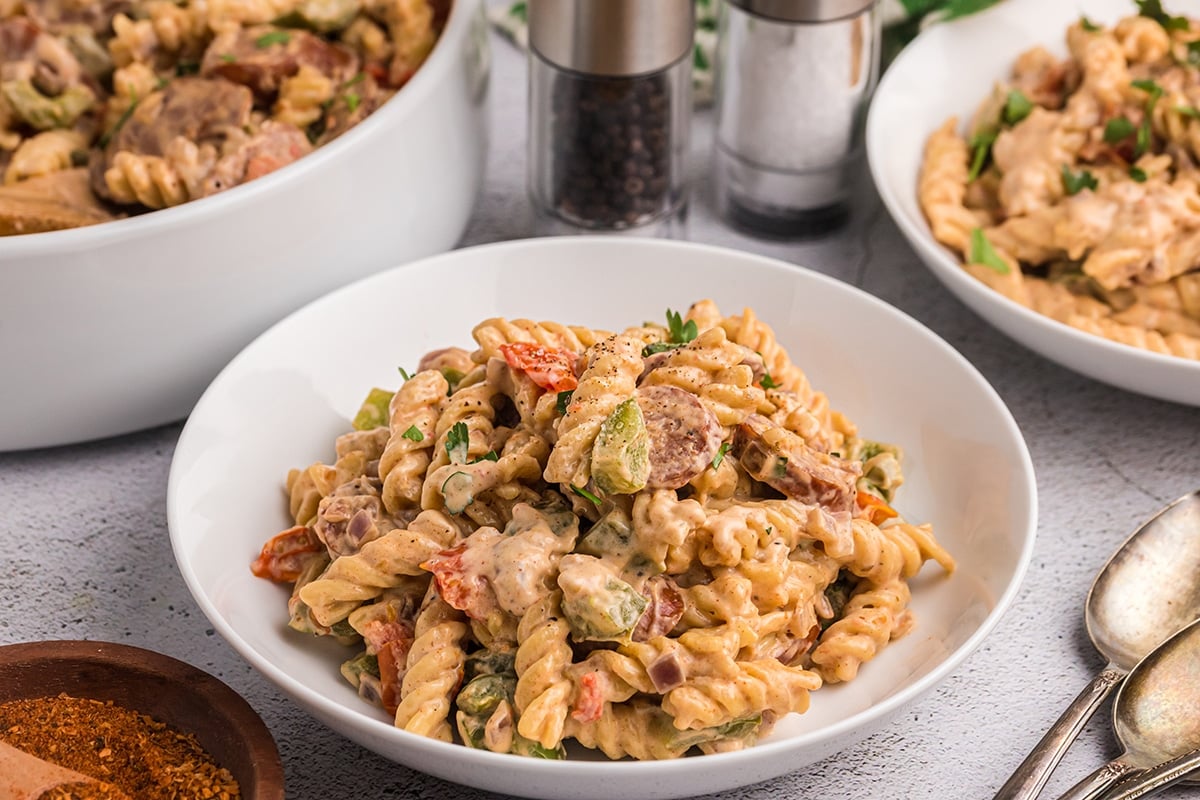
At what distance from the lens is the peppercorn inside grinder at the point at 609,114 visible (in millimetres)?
2967

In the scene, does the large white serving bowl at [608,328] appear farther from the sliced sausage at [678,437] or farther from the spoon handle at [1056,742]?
the sliced sausage at [678,437]

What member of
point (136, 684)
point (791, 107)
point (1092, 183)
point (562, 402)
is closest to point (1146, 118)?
point (1092, 183)

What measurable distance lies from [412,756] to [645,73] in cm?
166

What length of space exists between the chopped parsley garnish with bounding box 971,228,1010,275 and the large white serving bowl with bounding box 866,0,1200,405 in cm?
5

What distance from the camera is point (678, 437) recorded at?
2.11m

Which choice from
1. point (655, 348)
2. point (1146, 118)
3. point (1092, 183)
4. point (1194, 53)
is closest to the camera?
point (655, 348)

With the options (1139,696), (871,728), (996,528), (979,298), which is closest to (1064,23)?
(979,298)

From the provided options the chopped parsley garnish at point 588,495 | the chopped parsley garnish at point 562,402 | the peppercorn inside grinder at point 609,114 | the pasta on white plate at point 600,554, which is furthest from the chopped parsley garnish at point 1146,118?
the chopped parsley garnish at point 588,495

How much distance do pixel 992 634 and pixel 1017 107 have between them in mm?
1379

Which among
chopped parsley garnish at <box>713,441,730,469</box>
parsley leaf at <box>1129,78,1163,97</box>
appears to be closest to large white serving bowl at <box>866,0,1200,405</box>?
parsley leaf at <box>1129,78,1163,97</box>

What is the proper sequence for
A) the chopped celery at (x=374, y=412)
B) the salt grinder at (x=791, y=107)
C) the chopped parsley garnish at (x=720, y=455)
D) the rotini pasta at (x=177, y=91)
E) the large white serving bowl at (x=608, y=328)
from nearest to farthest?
the large white serving bowl at (x=608, y=328) → the chopped parsley garnish at (x=720, y=455) → the chopped celery at (x=374, y=412) → the rotini pasta at (x=177, y=91) → the salt grinder at (x=791, y=107)

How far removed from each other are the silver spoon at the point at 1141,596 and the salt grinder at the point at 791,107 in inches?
47.4

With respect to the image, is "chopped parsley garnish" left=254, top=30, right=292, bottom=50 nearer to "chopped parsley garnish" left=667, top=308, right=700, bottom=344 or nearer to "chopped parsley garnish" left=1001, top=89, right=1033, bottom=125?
"chopped parsley garnish" left=667, top=308, right=700, bottom=344

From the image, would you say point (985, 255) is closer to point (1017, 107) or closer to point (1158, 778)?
point (1017, 107)
